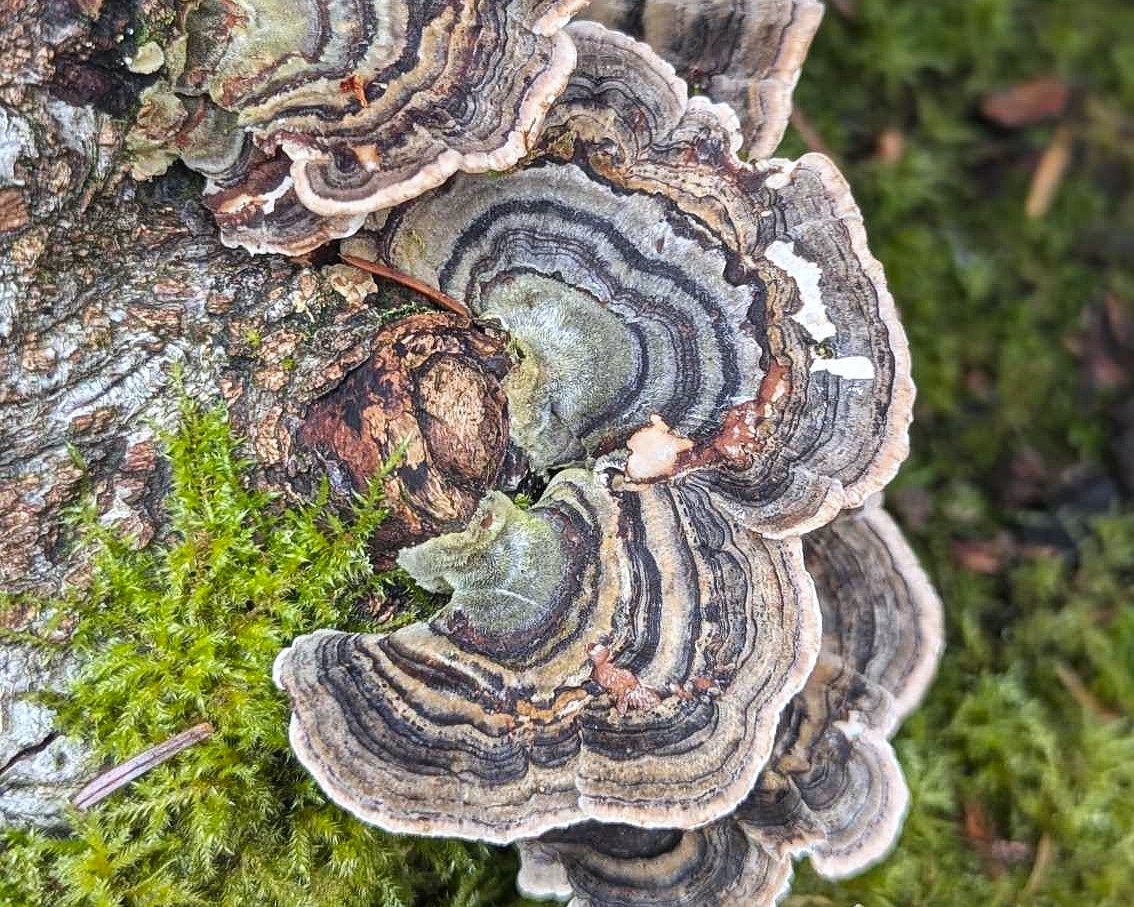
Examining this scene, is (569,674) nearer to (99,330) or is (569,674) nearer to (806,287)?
(806,287)

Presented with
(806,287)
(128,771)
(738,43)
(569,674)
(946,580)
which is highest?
(738,43)

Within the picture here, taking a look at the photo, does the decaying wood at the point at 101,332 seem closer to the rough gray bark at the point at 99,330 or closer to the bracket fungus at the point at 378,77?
the rough gray bark at the point at 99,330

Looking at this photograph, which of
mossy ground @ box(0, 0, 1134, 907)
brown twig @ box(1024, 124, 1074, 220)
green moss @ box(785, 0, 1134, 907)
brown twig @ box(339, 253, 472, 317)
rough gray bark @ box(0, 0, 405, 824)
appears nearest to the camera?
rough gray bark @ box(0, 0, 405, 824)

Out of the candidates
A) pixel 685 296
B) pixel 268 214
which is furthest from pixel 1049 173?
pixel 268 214

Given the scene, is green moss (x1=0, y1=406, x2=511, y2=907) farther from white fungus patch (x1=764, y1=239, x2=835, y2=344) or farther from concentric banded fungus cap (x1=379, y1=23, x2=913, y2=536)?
white fungus patch (x1=764, y1=239, x2=835, y2=344)

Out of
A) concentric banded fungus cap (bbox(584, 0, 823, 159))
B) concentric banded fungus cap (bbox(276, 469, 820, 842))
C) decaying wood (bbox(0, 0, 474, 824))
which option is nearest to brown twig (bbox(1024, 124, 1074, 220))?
concentric banded fungus cap (bbox(584, 0, 823, 159))
